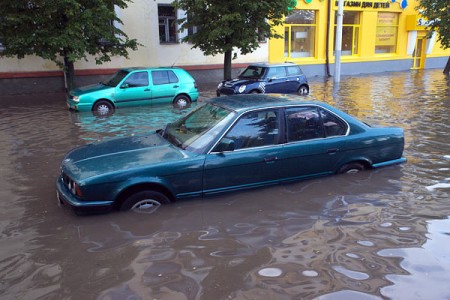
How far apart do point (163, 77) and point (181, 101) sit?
0.99 metres

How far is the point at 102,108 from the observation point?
1206 cm

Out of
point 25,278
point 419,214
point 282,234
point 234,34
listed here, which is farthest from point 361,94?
point 25,278

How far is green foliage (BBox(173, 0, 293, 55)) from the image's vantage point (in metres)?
14.9

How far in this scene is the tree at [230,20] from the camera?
48.8 feet

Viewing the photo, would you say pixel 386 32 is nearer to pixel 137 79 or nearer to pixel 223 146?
pixel 137 79

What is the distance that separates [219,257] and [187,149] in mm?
1594

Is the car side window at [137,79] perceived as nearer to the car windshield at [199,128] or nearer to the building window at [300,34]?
the car windshield at [199,128]

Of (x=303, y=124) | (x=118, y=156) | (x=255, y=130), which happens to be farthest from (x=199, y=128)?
(x=303, y=124)

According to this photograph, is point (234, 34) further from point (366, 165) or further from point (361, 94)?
point (366, 165)

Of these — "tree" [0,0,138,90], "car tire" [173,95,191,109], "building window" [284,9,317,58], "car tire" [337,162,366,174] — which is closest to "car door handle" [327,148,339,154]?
"car tire" [337,162,366,174]

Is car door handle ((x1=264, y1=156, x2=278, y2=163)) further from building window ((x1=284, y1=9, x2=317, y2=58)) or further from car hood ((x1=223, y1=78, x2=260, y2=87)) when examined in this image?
building window ((x1=284, y1=9, x2=317, y2=58))

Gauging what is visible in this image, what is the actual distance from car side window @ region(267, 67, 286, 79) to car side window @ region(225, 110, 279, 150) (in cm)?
1000

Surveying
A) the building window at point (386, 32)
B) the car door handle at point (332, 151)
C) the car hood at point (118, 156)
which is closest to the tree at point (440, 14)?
the building window at point (386, 32)

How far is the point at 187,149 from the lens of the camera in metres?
5.00
